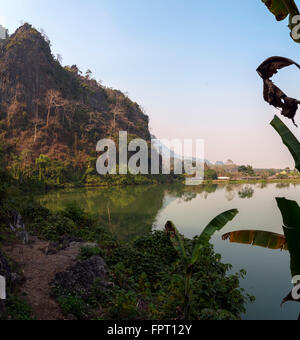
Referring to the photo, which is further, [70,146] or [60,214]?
[70,146]

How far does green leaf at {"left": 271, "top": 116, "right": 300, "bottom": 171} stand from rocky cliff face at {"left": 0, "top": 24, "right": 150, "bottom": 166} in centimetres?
2052

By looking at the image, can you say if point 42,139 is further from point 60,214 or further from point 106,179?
point 60,214

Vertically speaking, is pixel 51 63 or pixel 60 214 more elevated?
pixel 51 63

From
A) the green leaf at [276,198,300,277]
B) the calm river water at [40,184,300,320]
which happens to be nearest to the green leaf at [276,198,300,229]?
the green leaf at [276,198,300,277]

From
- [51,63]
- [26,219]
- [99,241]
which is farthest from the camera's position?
[51,63]

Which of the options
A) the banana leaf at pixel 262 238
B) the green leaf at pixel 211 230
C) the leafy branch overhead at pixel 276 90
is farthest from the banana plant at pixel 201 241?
the leafy branch overhead at pixel 276 90

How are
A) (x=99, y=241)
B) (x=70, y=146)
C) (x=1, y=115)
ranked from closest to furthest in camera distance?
(x=99, y=241)
(x=1, y=115)
(x=70, y=146)

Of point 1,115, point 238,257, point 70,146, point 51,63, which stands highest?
point 51,63

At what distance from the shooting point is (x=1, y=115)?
22578 mm

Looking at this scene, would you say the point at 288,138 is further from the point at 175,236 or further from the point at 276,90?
the point at 175,236

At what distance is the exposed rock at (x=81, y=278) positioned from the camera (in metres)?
3.13

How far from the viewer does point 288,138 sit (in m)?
1.88
